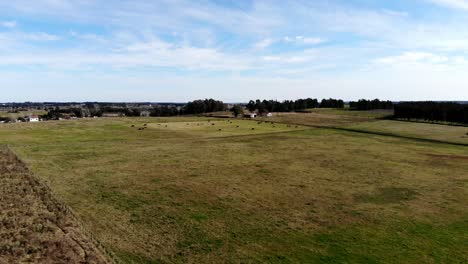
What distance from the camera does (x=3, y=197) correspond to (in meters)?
29.9

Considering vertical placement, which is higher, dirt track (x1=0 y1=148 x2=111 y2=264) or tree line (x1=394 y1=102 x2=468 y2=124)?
tree line (x1=394 y1=102 x2=468 y2=124)

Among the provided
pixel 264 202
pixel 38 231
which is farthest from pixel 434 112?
pixel 38 231

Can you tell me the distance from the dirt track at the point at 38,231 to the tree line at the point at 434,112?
14437cm

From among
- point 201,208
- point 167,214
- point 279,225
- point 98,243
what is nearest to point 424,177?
point 279,225

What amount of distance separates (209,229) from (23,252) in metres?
11.5

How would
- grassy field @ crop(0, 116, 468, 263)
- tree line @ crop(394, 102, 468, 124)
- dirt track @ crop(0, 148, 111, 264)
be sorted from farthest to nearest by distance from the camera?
tree line @ crop(394, 102, 468, 124)
grassy field @ crop(0, 116, 468, 263)
dirt track @ crop(0, 148, 111, 264)

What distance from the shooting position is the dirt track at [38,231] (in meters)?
20.2

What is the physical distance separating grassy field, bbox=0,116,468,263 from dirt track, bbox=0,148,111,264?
1.56 m

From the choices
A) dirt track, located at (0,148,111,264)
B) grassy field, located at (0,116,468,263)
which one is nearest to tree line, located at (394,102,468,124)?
grassy field, located at (0,116,468,263)

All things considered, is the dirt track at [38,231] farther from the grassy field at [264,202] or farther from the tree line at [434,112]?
the tree line at [434,112]

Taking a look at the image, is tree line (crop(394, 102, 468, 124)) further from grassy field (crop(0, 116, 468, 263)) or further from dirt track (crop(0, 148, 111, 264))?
dirt track (crop(0, 148, 111, 264))

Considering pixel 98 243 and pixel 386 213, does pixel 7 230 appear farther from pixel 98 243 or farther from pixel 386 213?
pixel 386 213

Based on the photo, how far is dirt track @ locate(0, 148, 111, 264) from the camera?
20.2m

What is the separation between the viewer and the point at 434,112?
14500cm
